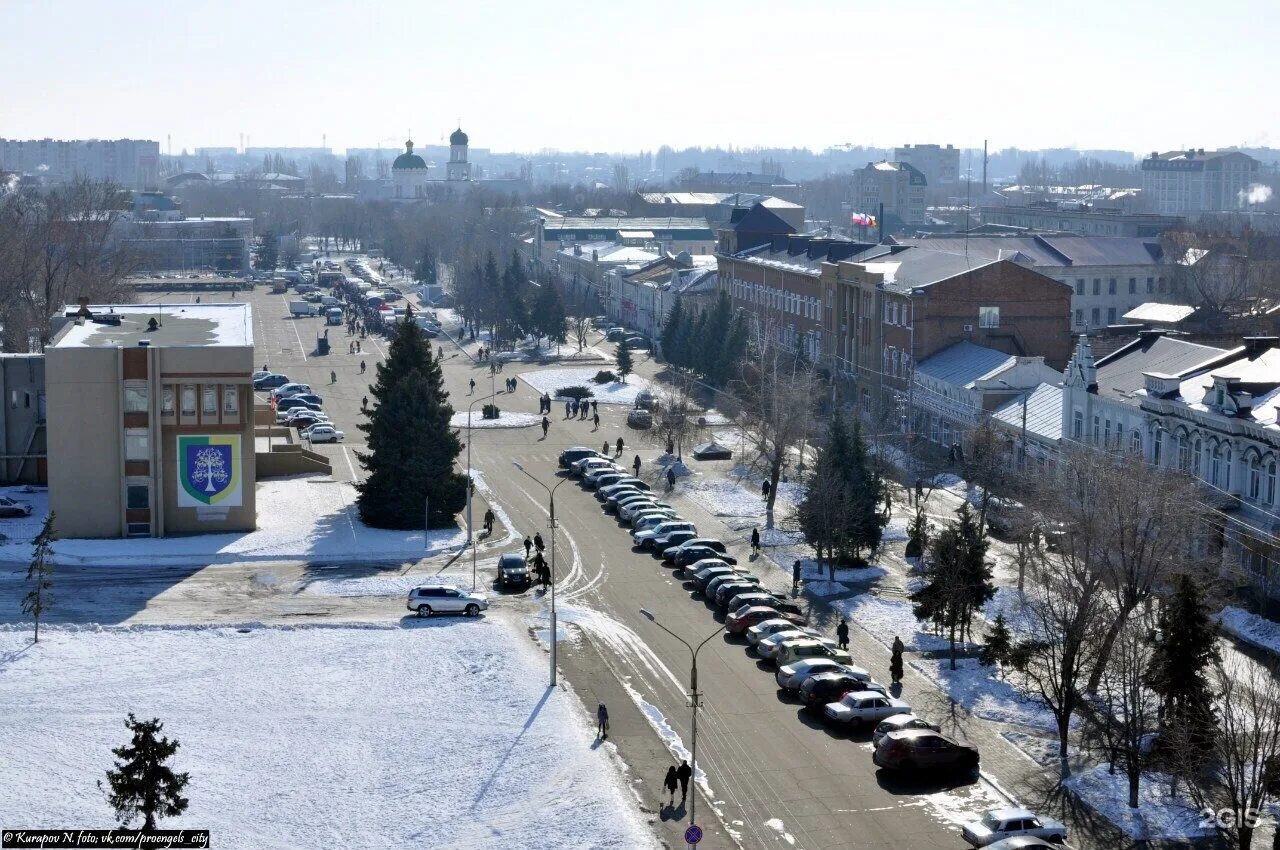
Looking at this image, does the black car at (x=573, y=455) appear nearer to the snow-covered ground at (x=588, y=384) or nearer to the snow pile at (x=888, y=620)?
the snow-covered ground at (x=588, y=384)

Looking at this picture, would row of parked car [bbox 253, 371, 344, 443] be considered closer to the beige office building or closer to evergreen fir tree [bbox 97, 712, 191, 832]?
the beige office building

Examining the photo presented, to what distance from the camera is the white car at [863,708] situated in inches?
1257

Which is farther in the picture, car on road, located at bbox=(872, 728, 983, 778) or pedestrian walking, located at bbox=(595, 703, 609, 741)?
pedestrian walking, located at bbox=(595, 703, 609, 741)

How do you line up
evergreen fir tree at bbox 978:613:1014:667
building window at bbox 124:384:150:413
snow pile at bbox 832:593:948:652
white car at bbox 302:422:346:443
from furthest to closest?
white car at bbox 302:422:346:443
building window at bbox 124:384:150:413
snow pile at bbox 832:593:948:652
evergreen fir tree at bbox 978:613:1014:667

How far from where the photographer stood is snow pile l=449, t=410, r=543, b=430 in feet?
230

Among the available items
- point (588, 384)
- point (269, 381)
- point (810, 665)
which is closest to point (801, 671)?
point (810, 665)

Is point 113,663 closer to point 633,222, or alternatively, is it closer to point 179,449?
point 179,449

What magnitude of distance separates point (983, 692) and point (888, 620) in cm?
606

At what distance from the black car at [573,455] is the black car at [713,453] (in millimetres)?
4250

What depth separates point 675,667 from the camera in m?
36.3

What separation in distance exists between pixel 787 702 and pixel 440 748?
7236 millimetres

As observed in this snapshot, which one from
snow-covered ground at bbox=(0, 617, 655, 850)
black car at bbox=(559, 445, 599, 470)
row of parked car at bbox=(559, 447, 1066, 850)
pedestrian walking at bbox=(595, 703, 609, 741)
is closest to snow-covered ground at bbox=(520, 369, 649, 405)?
black car at bbox=(559, 445, 599, 470)

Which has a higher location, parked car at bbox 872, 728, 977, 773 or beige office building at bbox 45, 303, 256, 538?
beige office building at bbox 45, 303, 256, 538

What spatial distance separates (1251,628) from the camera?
3866cm
